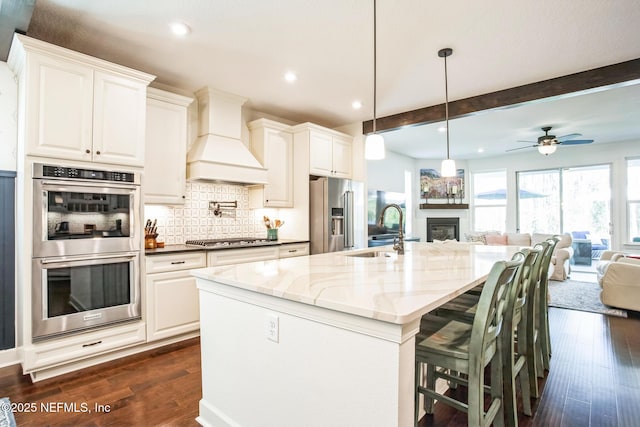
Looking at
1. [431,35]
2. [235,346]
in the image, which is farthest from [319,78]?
[235,346]

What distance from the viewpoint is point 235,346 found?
169 centimetres

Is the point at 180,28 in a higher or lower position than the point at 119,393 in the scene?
higher

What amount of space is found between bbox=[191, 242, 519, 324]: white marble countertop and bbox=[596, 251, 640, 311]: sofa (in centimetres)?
307

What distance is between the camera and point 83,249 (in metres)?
2.54

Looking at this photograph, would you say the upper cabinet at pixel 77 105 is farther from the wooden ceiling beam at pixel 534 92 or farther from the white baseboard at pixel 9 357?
the wooden ceiling beam at pixel 534 92

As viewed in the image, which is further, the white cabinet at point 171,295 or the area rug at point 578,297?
the area rug at point 578,297

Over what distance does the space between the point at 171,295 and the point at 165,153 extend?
1.41 m

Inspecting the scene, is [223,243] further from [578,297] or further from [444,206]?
[444,206]

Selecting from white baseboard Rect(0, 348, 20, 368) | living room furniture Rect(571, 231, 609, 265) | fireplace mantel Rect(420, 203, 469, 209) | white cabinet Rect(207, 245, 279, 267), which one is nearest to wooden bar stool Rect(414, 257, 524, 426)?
white cabinet Rect(207, 245, 279, 267)

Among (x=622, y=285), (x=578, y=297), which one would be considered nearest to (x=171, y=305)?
(x=622, y=285)

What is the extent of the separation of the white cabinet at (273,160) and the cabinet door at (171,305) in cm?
150

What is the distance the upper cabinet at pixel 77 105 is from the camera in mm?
2354

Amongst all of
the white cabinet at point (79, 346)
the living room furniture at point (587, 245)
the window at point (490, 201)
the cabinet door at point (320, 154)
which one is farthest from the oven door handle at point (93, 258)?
the living room furniture at point (587, 245)

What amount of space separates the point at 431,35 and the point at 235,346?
2688 millimetres
